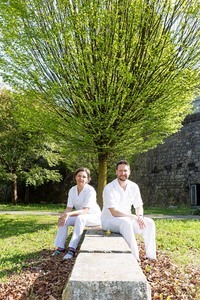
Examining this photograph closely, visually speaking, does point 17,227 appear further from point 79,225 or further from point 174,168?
point 174,168

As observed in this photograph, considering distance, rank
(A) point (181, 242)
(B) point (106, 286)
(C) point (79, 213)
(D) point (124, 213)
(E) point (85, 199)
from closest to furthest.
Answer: (B) point (106, 286)
(D) point (124, 213)
(C) point (79, 213)
(E) point (85, 199)
(A) point (181, 242)

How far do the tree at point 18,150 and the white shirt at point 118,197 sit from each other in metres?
13.2

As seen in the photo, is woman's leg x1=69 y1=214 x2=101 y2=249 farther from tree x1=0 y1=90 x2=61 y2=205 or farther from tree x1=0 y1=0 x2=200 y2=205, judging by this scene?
tree x1=0 y1=90 x2=61 y2=205

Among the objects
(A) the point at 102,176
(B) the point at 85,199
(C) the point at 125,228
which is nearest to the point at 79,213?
(B) the point at 85,199

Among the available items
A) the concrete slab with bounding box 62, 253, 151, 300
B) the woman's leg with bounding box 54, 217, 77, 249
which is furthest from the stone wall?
the concrete slab with bounding box 62, 253, 151, 300

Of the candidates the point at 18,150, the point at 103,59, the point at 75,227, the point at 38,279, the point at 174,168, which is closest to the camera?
the point at 38,279

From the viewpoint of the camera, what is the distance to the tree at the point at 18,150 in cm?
1814

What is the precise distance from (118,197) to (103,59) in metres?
4.50

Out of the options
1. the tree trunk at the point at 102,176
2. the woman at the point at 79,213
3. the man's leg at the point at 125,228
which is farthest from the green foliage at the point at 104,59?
the man's leg at the point at 125,228

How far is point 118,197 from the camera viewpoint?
495cm

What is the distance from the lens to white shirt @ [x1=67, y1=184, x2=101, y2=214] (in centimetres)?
555

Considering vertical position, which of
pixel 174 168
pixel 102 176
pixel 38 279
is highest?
pixel 174 168

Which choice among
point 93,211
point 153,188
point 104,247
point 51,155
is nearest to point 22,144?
point 51,155

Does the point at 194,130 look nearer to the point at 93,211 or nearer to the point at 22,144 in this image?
the point at 22,144
